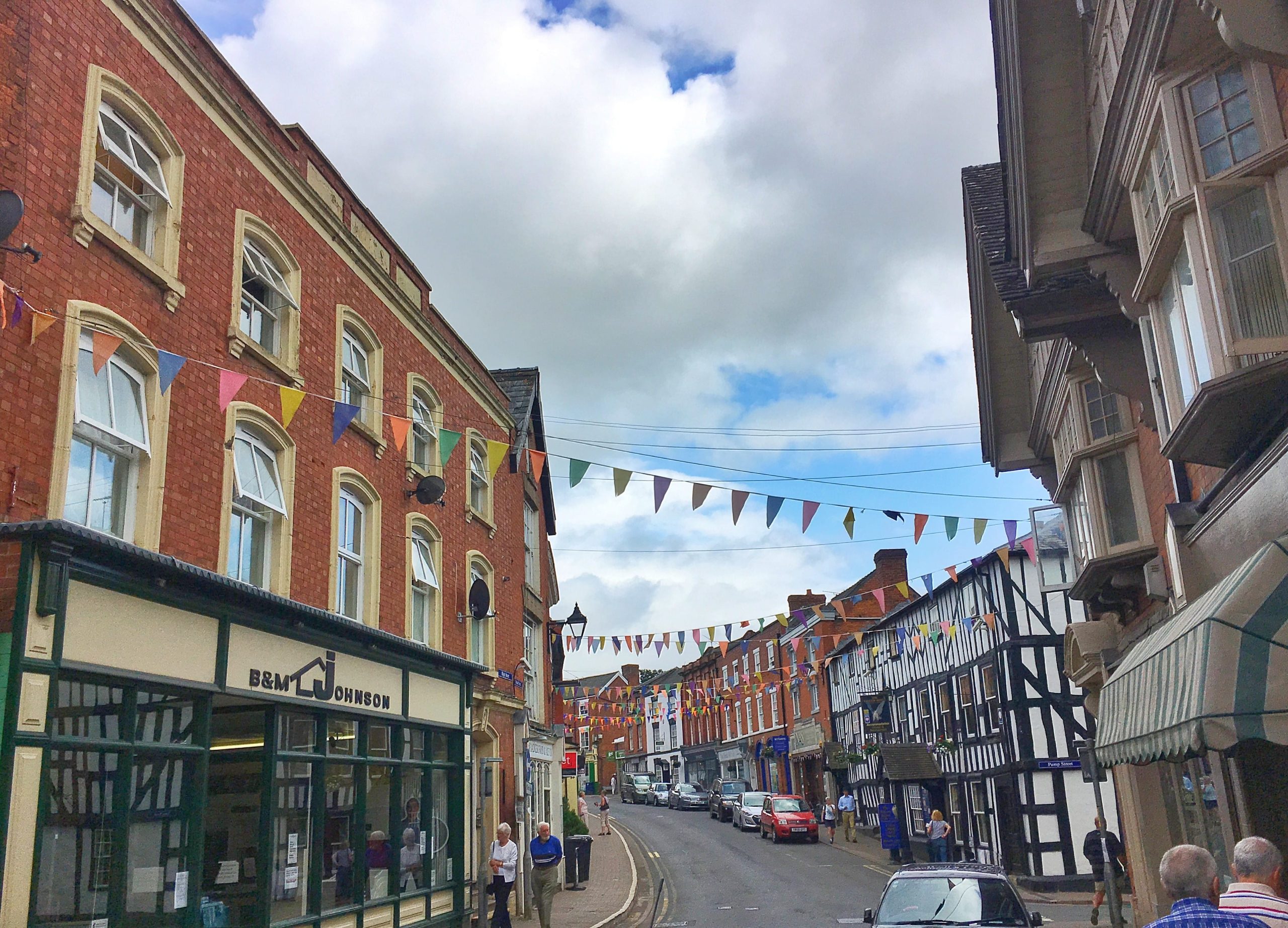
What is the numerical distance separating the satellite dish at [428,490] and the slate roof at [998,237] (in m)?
8.58

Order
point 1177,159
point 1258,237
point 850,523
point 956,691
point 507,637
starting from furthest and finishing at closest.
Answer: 1. point 956,691
2. point 507,637
3. point 850,523
4. point 1177,159
5. point 1258,237

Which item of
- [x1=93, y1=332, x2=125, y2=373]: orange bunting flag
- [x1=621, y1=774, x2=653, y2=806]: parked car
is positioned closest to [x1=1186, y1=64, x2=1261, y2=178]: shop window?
[x1=93, y1=332, x2=125, y2=373]: orange bunting flag

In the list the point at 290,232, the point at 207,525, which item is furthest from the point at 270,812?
the point at 290,232

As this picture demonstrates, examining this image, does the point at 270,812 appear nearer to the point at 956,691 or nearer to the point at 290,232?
the point at 290,232

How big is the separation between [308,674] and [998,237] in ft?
34.5

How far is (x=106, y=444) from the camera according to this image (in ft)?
29.2

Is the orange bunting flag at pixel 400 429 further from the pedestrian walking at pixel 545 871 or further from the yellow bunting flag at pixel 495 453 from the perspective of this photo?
the pedestrian walking at pixel 545 871

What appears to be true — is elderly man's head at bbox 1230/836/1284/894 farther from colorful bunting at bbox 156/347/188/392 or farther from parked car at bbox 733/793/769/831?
parked car at bbox 733/793/769/831

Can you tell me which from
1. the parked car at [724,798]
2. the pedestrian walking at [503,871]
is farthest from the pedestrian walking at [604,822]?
the pedestrian walking at [503,871]

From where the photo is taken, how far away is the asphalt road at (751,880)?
1755 cm

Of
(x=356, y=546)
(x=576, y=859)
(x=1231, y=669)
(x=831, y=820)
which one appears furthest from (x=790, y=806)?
(x=1231, y=669)

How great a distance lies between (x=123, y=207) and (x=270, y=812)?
613 centimetres

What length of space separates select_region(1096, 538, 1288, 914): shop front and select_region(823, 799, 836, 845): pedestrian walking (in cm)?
2360

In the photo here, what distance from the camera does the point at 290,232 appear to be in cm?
1282
